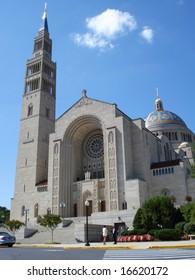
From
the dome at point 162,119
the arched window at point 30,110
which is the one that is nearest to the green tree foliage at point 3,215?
the arched window at point 30,110

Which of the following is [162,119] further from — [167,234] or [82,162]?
[167,234]

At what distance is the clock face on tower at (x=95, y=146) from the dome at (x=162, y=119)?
77.7 feet

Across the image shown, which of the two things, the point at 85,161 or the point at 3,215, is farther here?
the point at 3,215

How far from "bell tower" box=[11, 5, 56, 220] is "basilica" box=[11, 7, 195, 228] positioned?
0.16 m

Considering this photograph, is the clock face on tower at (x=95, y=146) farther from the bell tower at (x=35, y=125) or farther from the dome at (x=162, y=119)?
the dome at (x=162, y=119)

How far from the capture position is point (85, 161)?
49625 millimetres

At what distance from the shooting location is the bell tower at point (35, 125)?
1884 inches

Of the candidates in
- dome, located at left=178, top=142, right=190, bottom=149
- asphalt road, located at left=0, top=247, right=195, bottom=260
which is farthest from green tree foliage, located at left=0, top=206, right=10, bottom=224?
asphalt road, located at left=0, top=247, right=195, bottom=260

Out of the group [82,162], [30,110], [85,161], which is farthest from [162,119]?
[30,110]

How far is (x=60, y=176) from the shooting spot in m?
44.2

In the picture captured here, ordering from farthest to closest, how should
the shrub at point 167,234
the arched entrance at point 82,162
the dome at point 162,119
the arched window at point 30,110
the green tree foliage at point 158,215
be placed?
1. the dome at point 162,119
2. the arched window at point 30,110
3. the arched entrance at point 82,162
4. the green tree foliage at point 158,215
5. the shrub at point 167,234

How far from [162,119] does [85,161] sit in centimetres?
2826
